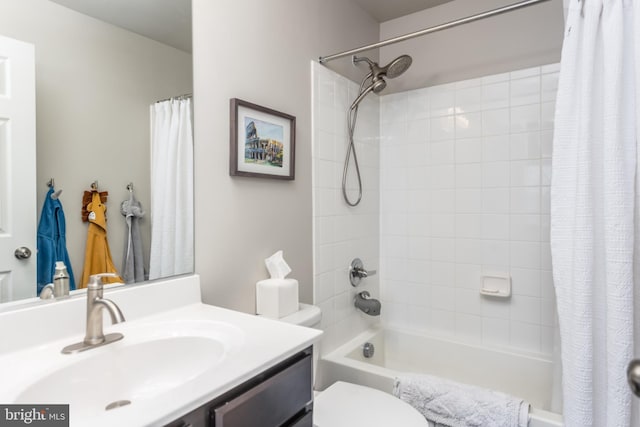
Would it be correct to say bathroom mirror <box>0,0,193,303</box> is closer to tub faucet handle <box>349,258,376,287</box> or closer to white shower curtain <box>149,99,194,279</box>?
white shower curtain <box>149,99,194,279</box>

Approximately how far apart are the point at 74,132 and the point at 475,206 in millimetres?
1965

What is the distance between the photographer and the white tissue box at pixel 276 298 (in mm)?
1464

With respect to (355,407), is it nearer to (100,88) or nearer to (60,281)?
(60,281)

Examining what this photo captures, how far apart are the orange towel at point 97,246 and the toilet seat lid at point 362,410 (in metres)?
0.93

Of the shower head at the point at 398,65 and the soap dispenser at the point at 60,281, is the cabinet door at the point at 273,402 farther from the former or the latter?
the shower head at the point at 398,65

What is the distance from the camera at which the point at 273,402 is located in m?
0.88

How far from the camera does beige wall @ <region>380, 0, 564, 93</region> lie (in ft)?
6.50

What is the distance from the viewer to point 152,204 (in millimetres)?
1241

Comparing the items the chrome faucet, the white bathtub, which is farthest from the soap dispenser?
the white bathtub

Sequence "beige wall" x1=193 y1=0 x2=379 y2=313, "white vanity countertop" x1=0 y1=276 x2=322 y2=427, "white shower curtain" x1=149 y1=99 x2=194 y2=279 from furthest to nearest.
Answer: "beige wall" x1=193 y1=0 x2=379 y2=313, "white shower curtain" x1=149 y1=99 x2=194 y2=279, "white vanity countertop" x1=0 y1=276 x2=322 y2=427

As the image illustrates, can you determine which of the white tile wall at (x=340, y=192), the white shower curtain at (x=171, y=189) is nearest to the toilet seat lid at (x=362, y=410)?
the white tile wall at (x=340, y=192)

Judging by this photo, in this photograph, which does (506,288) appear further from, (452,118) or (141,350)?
(141,350)

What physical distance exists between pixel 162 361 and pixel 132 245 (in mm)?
387

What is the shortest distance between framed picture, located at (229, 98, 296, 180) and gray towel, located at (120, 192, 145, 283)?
1.25 ft
